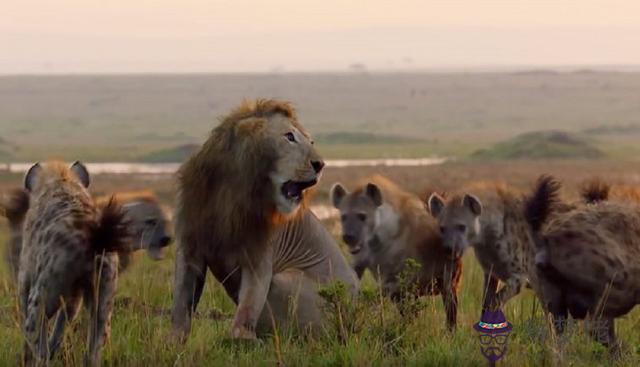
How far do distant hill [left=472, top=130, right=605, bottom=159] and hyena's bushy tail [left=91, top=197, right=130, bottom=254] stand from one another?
22.5m

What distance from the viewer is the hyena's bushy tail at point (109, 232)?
18.8 ft

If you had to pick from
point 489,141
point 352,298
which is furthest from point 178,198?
point 489,141

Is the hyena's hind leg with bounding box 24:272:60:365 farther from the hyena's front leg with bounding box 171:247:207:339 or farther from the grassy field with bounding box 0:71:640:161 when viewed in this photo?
the grassy field with bounding box 0:71:640:161

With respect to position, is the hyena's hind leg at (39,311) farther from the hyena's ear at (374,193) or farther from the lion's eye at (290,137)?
the hyena's ear at (374,193)

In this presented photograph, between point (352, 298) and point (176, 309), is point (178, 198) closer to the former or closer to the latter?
point (176, 309)

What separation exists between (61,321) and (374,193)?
3.36 m

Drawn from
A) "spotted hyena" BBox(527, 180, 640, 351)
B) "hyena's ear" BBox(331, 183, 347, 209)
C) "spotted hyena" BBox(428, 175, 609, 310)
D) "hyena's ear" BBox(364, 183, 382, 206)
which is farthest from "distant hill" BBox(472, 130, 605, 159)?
"spotted hyena" BBox(527, 180, 640, 351)

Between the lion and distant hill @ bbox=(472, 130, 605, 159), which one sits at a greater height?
the lion

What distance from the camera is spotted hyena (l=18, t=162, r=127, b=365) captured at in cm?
566

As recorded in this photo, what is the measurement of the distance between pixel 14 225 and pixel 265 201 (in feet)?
6.99

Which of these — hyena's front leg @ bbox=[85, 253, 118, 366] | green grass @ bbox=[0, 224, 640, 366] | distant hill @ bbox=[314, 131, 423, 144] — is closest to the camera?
hyena's front leg @ bbox=[85, 253, 118, 366]

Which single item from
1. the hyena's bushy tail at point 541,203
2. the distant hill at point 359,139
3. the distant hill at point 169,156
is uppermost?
the hyena's bushy tail at point 541,203

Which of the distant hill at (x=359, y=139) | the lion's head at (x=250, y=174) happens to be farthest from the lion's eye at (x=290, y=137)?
the distant hill at (x=359, y=139)

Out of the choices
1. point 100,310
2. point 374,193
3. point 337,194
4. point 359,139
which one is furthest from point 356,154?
point 100,310
